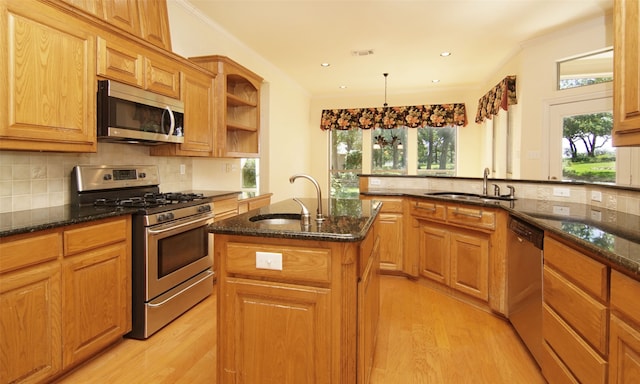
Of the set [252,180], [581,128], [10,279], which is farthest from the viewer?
[252,180]

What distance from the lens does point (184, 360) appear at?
2.11 m

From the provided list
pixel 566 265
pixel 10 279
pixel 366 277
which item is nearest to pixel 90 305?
pixel 10 279

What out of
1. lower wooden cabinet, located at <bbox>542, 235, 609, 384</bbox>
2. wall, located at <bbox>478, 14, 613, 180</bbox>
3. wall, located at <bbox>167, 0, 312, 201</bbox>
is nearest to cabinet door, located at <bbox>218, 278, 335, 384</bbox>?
lower wooden cabinet, located at <bbox>542, 235, 609, 384</bbox>

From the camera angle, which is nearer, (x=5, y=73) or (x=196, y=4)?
(x=5, y=73)

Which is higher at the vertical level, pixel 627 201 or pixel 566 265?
pixel 627 201

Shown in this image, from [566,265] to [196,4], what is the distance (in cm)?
358

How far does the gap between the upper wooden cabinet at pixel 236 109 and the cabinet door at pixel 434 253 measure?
84.7 inches

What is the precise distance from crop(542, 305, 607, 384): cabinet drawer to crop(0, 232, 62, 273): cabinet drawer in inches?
98.1

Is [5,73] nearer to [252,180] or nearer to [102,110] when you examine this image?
[102,110]

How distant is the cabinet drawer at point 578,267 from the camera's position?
1.34 m

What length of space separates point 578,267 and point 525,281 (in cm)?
75

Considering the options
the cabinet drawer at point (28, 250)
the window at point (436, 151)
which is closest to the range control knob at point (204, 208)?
the cabinet drawer at point (28, 250)

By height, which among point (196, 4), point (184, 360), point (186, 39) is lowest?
point (184, 360)

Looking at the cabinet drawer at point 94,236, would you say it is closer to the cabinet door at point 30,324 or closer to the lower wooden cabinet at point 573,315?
the cabinet door at point 30,324
